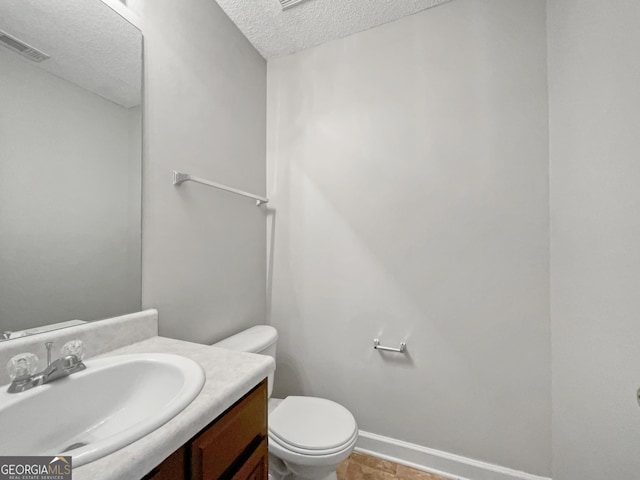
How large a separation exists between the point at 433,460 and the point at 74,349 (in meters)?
1.69

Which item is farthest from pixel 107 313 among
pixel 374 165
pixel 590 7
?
pixel 590 7

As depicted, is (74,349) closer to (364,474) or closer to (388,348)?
(388,348)

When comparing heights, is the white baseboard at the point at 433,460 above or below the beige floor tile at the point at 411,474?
above

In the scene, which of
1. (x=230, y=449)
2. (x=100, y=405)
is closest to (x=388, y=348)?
(x=230, y=449)

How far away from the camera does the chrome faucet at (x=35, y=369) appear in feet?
1.98

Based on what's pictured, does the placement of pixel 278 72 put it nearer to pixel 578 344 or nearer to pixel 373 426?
pixel 578 344

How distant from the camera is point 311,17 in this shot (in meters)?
1.44

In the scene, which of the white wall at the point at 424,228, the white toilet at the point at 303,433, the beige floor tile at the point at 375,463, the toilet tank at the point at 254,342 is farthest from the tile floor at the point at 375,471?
the toilet tank at the point at 254,342

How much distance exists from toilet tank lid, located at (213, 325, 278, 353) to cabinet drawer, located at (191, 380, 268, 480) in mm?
486

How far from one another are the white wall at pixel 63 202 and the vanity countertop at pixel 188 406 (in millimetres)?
239

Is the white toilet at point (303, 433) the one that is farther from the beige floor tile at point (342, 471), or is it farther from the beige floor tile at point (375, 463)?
the beige floor tile at point (375, 463)

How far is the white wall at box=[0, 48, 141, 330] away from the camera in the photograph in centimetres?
69

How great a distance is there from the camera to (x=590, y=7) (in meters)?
0.92

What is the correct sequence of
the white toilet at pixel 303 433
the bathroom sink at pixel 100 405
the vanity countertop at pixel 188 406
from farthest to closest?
the white toilet at pixel 303 433, the bathroom sink at pixel 100 405, the vanity countertop at pixel 188 406
